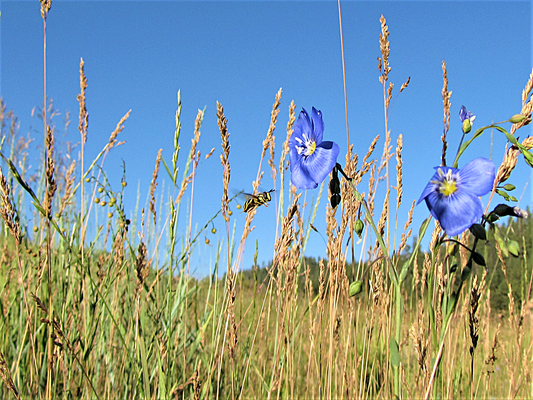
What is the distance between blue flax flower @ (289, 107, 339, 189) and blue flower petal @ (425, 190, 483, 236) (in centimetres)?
28

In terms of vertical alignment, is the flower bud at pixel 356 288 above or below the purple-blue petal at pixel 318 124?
below

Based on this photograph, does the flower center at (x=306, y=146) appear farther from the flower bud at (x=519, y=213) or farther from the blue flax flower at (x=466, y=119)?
the flower bud at (x=519, y=213)

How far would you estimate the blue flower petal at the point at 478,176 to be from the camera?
0.97 meters

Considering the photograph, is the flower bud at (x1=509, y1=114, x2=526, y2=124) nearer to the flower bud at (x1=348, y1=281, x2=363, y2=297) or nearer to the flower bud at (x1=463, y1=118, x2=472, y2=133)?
the flower bud at (x1=463, y1=118, x2=472, y2=133)

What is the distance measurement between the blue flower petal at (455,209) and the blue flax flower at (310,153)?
280 millimetres

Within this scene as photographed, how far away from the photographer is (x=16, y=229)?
4.10 ft

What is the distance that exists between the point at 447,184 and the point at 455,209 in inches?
2.9

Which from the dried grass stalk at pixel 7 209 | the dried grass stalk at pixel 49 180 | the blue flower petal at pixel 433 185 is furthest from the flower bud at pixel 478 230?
the dried grass stalk at pixel 7 209

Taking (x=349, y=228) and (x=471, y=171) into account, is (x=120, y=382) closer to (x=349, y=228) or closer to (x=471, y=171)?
(x=349, y=228)

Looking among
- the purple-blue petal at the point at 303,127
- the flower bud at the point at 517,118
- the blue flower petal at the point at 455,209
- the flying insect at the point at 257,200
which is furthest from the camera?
the flying insect at the point at 257,200

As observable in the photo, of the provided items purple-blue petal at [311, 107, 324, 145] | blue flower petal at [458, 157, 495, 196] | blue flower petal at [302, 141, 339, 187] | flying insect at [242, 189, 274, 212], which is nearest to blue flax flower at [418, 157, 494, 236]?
blue flower petal at [458, 157, 495, 196]

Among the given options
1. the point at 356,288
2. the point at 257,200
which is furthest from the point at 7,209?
the point at 356,288

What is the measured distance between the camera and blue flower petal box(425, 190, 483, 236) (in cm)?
94

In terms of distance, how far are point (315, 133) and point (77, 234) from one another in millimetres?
1325
